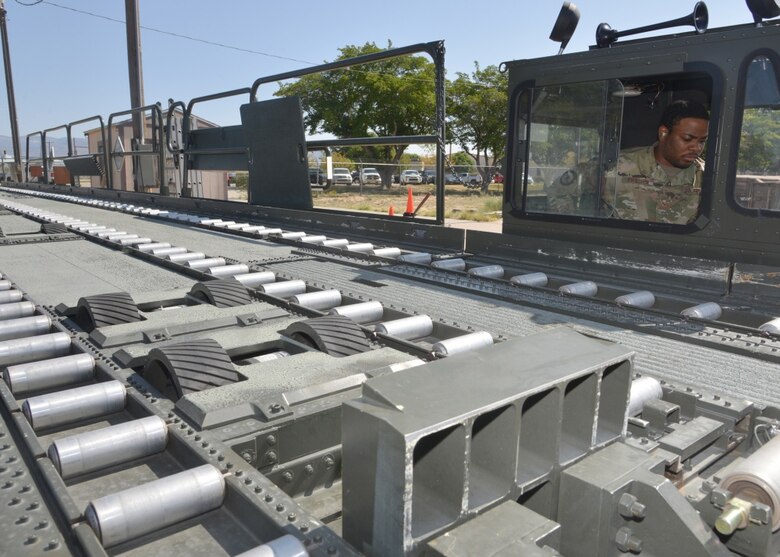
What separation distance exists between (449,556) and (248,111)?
32.5 ft

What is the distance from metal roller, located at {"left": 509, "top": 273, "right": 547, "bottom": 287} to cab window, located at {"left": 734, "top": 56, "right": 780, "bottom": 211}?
1517 mm

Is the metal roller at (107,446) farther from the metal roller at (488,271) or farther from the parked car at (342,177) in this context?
the parked car at (342,177)

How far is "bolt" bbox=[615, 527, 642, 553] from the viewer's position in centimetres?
196

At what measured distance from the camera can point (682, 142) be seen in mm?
5746

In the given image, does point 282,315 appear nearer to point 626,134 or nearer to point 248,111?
point 626,134

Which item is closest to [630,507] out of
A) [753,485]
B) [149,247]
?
[753,485]

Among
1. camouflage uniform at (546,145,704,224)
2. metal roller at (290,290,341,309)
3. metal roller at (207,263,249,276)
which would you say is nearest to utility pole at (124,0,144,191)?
metal roller at (207,263,249,276)

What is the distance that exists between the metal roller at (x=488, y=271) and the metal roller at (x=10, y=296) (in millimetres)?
3419

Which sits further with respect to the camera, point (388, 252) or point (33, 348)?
point (388, 252)

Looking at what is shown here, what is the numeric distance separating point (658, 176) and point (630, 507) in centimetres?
447

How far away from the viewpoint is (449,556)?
1.60m

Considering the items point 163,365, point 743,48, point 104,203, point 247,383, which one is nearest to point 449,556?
point 247,383

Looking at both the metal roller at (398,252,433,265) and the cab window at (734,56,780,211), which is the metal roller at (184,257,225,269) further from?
the cab window at (734,56,780,211)

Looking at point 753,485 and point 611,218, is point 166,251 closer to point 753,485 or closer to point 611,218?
point 611,218
